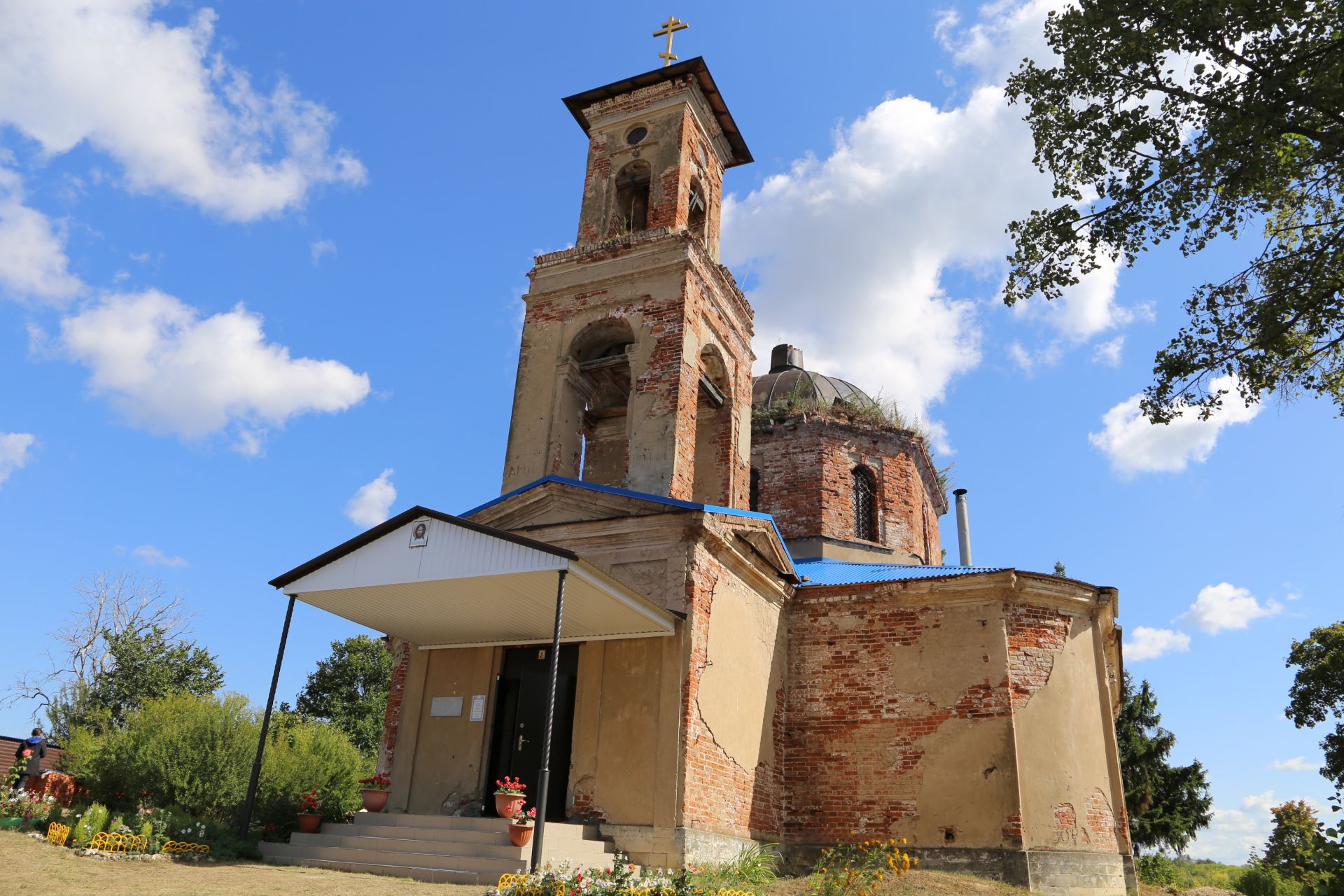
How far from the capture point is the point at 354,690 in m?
36.2

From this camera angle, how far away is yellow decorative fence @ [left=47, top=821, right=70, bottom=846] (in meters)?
9.19

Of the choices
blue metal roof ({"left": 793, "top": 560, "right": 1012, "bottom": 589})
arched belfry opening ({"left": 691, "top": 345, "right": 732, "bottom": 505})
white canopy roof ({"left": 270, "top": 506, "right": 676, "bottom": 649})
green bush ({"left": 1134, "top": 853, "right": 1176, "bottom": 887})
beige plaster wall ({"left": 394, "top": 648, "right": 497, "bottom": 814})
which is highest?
arched belfry opening ({"left": 691, "top": 345, "right": 732, "bottom": 505})

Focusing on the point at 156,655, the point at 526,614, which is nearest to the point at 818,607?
the point at 526,614

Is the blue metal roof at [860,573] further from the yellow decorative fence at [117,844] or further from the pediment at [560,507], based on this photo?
the yellow decorative fence at [117,844]

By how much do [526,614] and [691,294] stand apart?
21.1ft

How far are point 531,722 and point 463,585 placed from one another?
270cm

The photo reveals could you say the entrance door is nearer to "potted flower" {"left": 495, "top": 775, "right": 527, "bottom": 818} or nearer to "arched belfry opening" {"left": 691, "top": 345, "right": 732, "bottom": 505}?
"potted flower" {"left": 495, "top": 775, "right": 527, "bottom": 818}

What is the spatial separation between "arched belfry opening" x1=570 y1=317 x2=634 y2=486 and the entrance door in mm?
4435

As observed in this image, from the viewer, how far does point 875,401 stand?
21.4 m

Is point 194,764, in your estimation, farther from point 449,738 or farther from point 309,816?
point 449,738

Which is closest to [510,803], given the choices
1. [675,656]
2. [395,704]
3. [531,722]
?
[531,722]

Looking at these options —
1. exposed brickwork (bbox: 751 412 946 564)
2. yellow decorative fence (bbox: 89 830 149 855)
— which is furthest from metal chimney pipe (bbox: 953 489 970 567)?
yellow decorative fence (bbox: 89 830 149 855)

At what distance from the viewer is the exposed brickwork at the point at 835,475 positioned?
64.4 ft

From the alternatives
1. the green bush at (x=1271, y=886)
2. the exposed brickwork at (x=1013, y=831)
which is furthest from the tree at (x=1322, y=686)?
the exposed brickwork at (x=1013, y=831)
